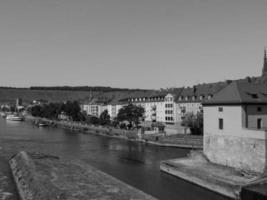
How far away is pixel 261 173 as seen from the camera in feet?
109

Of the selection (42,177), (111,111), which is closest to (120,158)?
(42,177)

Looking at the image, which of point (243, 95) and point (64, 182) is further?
point (243, 95)

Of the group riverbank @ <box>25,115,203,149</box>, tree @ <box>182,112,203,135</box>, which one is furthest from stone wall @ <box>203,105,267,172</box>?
tree @ <box>182,112,203,135</box>

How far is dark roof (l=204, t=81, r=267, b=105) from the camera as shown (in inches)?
1479

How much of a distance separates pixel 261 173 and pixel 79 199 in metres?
17.8

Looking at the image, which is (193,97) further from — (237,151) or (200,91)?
(237,151)

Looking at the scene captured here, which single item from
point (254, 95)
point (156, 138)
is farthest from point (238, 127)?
point (156, 138)

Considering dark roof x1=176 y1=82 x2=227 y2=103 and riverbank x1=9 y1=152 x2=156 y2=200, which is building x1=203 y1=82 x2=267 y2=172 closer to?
riverbank x1=9 y1=152 x2=156 y2=200

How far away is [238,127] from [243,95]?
3.75 m

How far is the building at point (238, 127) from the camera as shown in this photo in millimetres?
34594

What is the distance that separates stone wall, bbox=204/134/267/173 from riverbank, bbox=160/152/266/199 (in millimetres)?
860

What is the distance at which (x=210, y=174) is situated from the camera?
3500 cm

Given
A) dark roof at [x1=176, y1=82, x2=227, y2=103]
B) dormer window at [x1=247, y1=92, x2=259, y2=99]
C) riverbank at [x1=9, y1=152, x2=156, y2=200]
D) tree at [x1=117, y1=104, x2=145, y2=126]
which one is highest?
dark roof at [x1=176, y1=82, x2=227, y2=103]

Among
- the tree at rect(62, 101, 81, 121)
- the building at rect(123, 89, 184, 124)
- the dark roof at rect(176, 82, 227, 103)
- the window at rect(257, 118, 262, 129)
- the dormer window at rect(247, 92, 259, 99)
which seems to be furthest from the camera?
the tree at rect(62, 101, 81, 121)
